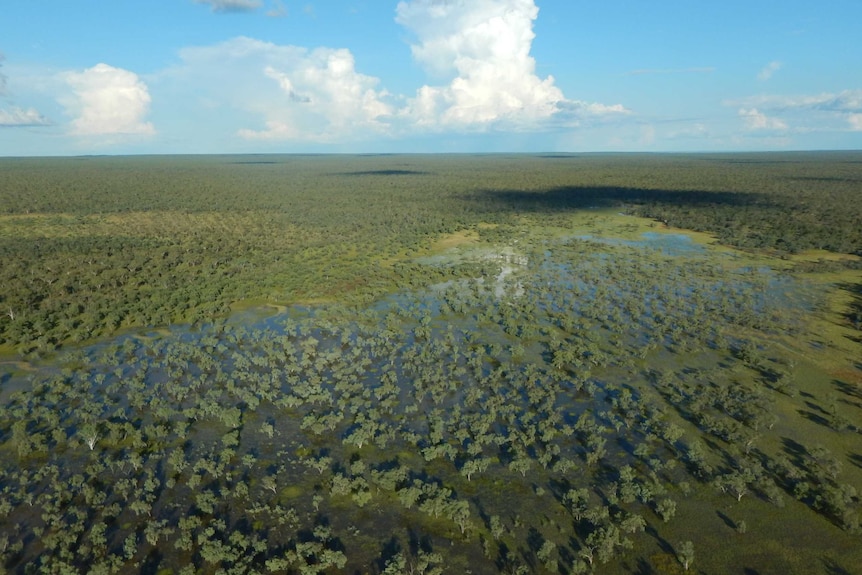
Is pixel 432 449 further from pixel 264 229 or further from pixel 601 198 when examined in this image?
pixel 601 198

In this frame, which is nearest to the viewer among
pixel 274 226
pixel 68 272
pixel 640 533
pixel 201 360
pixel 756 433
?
pixel 640 533

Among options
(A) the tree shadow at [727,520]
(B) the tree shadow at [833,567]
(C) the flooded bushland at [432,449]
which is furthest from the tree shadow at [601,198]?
(B) the tree shadow at [833,567]

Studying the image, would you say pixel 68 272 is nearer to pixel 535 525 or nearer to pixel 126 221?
pixel 126 221

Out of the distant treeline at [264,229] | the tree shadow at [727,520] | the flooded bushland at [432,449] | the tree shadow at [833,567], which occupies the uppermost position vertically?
the distant treeline at [264,229]

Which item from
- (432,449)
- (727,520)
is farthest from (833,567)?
(432,449)

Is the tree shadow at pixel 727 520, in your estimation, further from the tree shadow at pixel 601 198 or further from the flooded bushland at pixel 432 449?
the tree shadow at pixel 601 198

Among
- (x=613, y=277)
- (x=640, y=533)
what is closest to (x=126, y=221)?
(x=613, y=277)
